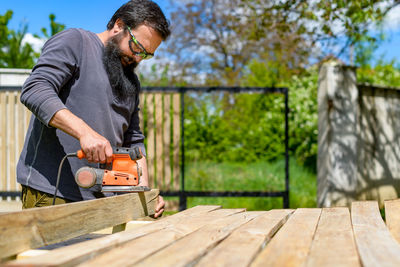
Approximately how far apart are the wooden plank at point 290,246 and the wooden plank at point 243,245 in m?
0.03

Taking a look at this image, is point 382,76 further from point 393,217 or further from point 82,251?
point 82,251

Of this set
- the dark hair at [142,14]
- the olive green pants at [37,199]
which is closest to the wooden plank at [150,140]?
the dark hair at [142,14]

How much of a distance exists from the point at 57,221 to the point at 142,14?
5.09 feet

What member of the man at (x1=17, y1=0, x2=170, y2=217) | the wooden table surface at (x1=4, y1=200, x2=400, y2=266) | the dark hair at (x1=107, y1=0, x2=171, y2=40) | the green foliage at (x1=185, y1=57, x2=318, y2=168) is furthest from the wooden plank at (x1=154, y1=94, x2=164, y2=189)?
the wooden table surface at (x1=4, y1=200, x2=400, y2=266)

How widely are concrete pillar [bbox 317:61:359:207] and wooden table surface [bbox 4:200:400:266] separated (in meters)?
4.51

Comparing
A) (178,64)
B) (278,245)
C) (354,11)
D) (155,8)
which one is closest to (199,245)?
(278,245)

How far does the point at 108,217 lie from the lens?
194cm

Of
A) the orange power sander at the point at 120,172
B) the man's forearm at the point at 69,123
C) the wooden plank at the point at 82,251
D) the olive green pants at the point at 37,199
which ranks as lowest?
the olive green pants at the point at 37,199

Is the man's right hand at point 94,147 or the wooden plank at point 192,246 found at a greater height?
the man's right hand at point 94,147

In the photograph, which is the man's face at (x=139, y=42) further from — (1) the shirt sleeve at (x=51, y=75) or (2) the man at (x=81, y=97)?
(1) the shirt sleeve at (x=51, y=75)

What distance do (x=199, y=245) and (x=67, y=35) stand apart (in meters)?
1.61

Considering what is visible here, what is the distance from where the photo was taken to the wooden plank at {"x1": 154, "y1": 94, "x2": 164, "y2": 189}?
620 cm

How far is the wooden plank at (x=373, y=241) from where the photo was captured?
3.77ft

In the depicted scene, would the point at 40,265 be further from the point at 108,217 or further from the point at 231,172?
the point at 231,172
